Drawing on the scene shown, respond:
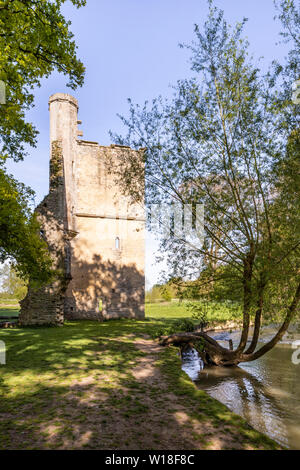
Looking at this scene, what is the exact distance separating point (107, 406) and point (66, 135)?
55.6 ft

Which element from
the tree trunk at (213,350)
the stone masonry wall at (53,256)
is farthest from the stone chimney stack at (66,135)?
the tree trunk at (213,350)

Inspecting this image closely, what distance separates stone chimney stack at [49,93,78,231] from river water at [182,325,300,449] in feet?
37.8

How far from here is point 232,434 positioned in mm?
4688

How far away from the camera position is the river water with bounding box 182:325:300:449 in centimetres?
634

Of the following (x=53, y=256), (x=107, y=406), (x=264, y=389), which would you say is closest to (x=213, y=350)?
(x=264, y=389)

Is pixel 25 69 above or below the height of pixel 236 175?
above

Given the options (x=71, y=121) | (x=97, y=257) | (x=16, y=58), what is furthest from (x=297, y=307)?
(x=71, y=121)

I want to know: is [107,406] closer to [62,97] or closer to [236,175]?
[236,175]

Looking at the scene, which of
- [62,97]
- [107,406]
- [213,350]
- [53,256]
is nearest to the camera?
[107,406]

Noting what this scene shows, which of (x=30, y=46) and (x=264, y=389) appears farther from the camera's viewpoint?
(x=264, y=389)

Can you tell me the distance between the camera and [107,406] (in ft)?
18.4

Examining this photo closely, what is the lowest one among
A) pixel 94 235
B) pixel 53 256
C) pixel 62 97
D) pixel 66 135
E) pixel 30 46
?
pixel 53 256

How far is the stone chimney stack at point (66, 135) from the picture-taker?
715 inches
